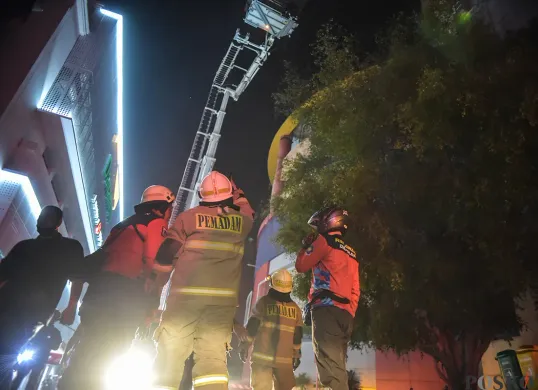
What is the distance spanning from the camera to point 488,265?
658cm

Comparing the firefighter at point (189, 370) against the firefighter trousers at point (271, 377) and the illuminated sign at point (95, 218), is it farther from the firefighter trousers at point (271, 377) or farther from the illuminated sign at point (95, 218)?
the illuminated sign at point (95, 218)

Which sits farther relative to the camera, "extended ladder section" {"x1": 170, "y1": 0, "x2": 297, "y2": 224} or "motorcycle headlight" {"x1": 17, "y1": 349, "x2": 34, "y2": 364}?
"extended ladder section" {"x1": 170, "y1": 0, "x2": 297, "y2": 224}

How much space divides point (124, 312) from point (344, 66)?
744 cm

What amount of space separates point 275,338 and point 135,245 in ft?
8.20

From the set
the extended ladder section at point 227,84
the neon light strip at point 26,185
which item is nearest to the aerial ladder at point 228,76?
A: the extended ladder section at point 227,84

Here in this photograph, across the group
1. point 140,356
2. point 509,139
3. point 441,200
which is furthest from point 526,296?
point 140,356

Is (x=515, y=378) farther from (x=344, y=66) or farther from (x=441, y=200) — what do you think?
(x=344, y=66)

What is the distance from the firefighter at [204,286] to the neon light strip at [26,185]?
5799mm

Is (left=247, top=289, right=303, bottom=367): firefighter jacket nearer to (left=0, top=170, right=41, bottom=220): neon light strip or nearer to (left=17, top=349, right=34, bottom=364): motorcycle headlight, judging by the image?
(left=17, top=349, right=34, bottom=364): motorcycle headlight

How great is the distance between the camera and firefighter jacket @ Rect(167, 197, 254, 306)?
9.34 feet

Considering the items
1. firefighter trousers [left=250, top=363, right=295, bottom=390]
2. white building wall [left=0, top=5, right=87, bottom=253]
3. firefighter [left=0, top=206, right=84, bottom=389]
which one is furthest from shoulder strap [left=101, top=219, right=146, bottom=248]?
white building wall [left=0, top=5, right=87, bottom=253]

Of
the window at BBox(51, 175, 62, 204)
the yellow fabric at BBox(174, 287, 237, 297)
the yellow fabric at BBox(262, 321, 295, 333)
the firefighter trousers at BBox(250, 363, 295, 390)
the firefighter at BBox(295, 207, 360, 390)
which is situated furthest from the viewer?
the window at BBox(51, 175, 62, 204)

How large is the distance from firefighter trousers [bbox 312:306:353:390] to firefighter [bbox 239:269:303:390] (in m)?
1.44

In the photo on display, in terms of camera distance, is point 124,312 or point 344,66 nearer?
point 124,312
